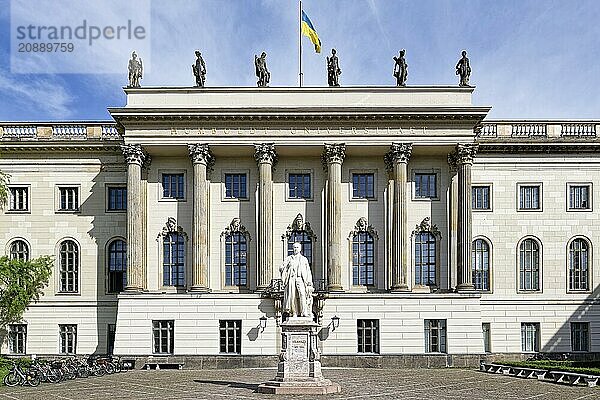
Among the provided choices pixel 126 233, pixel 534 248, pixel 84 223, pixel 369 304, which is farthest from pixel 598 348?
pixel 84 223

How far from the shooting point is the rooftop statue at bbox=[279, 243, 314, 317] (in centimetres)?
2850

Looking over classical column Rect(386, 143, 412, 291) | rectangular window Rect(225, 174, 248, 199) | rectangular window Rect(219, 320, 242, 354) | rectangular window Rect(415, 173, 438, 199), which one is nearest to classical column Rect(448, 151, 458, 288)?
rectangular window Rect(415, 173, 438, 199)

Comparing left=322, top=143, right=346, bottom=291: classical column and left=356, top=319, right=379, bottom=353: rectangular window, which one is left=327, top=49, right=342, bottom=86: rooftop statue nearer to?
left=322, top=143, right=346, bottom=291: classical column

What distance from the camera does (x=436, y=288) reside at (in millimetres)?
48719

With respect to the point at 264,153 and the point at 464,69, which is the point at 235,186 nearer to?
the point at 264,153

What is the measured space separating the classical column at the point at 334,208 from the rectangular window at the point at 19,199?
20291mm

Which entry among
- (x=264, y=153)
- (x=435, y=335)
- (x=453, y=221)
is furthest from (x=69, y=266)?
(x=453, y=221)

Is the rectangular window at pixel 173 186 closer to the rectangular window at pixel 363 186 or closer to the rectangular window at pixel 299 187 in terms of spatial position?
the rectangular window at pixel 299 187

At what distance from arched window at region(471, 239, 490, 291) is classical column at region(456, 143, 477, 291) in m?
3.19

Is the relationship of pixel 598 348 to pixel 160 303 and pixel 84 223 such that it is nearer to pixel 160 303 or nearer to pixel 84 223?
pixel 160 303

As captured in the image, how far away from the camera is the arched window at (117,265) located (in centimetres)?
5069

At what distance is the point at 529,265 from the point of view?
168 ft

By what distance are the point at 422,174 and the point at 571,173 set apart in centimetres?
1031

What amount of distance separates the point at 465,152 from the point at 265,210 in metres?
12.9
